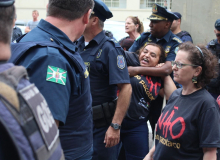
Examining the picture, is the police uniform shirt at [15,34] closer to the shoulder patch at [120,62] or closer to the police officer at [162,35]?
the police officer at [162,35]

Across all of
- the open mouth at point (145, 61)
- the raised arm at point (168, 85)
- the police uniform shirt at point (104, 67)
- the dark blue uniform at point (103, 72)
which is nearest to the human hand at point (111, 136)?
the dark blue uniform at point (103, 72)

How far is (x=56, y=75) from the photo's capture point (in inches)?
57.9

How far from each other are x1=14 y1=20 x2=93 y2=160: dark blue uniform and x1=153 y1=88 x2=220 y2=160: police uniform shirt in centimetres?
64

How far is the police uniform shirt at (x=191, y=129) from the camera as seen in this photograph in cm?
203

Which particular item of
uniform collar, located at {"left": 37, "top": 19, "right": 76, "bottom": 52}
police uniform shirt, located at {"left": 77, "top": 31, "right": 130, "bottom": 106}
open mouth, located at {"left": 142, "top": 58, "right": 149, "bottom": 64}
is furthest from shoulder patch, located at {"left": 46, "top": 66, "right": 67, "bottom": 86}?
open mouth, located at {"left": 142, "top": 58, "right": 149, "bottom": 64}

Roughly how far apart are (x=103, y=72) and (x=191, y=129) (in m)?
1.06

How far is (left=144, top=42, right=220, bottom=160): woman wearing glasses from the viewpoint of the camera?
2.05 m

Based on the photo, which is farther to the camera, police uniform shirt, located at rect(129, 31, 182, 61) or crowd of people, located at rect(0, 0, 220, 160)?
police uniform shirt, located at rect(129, 31, 182, 61)

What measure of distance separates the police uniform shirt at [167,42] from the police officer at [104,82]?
108cm

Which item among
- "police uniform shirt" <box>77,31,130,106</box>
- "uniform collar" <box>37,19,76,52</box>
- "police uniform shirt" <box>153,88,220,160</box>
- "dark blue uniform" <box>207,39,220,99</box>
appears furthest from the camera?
"dark blue uniform" <box>207,39,220,99</box>

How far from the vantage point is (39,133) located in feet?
2.76

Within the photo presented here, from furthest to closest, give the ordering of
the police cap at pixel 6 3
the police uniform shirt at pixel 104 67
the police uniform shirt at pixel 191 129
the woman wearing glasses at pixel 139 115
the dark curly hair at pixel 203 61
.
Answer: the woman wearing glasses at pixel 139 115
the police uniform shirt at pixel 104 67
the dark curly hair at pixel 203 61
the police uniform shirt at pixel 191 129
the police cap at pixel 6 3

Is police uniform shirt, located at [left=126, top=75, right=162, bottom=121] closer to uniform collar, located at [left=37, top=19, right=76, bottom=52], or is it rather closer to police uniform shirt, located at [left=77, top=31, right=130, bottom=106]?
police uniform shirt, located at [left=77, top=31, right=130, bottom=106]

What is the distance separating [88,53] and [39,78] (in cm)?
141
